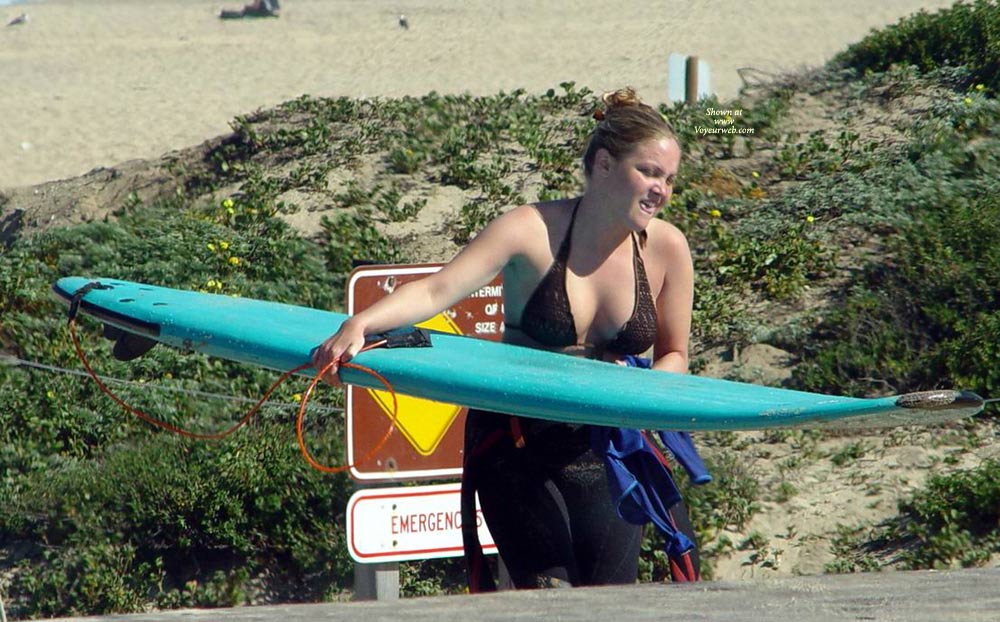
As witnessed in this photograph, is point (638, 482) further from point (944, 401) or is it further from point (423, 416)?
point (423, 416)

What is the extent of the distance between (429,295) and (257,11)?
23710mm

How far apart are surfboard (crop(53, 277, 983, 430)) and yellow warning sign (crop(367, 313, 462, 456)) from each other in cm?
34

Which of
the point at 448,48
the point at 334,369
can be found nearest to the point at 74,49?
the point at 448,48

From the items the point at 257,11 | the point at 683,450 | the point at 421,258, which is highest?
the point at 257,11

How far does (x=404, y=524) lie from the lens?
4387 mm

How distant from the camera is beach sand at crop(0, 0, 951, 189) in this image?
14.7m

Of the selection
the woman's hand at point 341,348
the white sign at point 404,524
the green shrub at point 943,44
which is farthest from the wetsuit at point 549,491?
the green shrub at point 943,44

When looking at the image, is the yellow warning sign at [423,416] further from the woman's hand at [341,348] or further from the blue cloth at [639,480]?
the blue cloth at [639,480]

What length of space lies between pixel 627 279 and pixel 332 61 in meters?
17.1

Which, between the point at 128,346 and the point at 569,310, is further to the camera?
the point at 128,346

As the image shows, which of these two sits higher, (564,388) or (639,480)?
(564,388)

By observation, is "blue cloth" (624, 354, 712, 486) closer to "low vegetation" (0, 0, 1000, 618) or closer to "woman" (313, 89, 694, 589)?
"woman" (313, 89, 694, 589)

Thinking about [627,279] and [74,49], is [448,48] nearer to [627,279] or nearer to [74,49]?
[74,49]

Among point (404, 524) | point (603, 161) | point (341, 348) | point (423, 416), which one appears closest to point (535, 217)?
point (603, 161)
